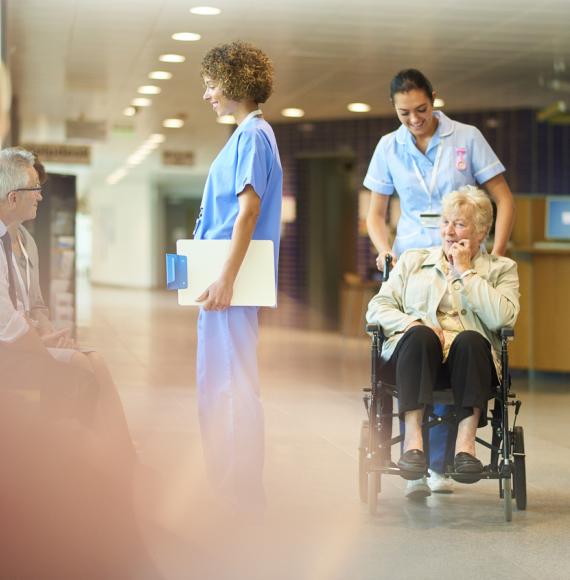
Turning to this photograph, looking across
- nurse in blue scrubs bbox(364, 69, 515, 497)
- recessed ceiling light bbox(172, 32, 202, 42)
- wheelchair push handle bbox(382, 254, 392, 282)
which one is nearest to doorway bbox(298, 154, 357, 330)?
recessed ceiling light bbox(172, 32, 202, 42)

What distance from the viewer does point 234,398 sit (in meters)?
3.61

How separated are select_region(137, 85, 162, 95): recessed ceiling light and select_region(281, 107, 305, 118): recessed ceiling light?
1746 mm

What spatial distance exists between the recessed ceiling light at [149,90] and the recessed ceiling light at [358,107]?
7.53 feet

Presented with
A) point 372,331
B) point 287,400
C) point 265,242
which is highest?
point 265,242

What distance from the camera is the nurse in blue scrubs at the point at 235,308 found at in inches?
141

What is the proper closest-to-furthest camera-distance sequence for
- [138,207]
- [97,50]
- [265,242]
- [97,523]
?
[97,523]
[265,242]
[97,50]
[138,207]

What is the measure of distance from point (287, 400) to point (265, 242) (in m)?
3.61

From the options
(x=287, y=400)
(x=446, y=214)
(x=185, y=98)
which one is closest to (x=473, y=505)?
(x=446, y=214)

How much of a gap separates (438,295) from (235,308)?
2.63ft

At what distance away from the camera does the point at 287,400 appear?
709 cm

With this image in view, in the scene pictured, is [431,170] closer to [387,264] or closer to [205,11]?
[387,264]

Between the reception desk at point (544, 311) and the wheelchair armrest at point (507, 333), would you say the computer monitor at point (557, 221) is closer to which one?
the reception desk at point (544, 311)

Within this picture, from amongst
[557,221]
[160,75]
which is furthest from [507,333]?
[160,75]

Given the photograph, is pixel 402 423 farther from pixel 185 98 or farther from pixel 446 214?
pixel 185 98
